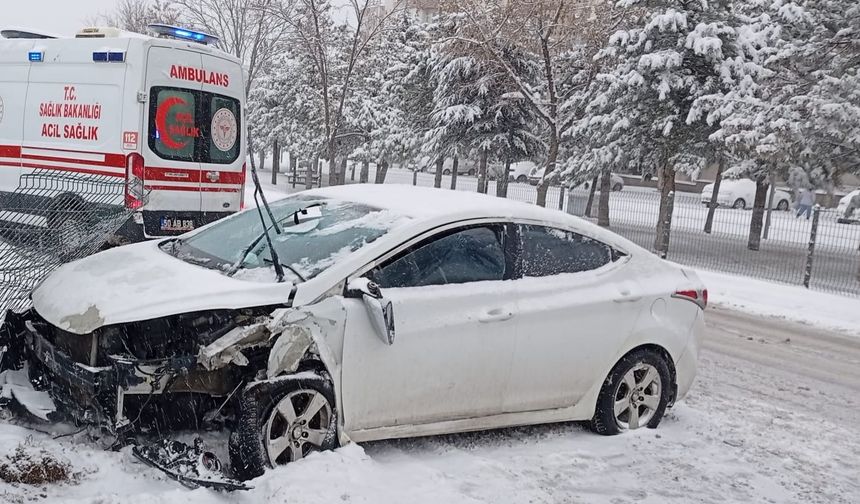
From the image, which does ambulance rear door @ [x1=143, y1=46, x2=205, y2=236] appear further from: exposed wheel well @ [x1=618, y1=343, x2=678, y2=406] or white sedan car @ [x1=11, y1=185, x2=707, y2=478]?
exposed wheel well @ [x1=618, y1=343, x2=678, y2=406]

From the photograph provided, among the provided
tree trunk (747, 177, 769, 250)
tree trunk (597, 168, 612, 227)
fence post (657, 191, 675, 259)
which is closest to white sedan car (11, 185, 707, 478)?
fence post (657, 191, 675, 259)

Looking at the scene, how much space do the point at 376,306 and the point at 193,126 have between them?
645 cm

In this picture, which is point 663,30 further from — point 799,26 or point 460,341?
point 460,341

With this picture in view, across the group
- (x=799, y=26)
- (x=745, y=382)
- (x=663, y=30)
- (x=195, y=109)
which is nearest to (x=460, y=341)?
(x=745, y=382)

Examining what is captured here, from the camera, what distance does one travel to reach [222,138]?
33.5 feet

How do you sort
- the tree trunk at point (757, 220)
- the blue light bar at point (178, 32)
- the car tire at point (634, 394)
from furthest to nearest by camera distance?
the tree trunk at point (757, 220)
the blue light bar at point (178, 32)
the car tire at point (634, 394)

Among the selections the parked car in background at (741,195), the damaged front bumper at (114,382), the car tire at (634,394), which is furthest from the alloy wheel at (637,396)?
the parked car in background at (741,195)

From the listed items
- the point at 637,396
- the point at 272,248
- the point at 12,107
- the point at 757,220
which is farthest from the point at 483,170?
the point at 272,248

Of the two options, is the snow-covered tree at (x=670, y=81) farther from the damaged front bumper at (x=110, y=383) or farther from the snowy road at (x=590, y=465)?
the damaged front bumper at (x=110, y=383)

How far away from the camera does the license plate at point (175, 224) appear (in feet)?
31.9

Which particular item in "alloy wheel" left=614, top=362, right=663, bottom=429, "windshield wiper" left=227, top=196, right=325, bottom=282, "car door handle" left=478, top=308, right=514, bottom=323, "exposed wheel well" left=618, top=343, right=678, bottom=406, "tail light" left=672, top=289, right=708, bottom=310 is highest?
"windshield wiper" left=227, top=196, right=325, bottom=282

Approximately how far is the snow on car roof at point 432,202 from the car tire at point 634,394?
1.14 metres

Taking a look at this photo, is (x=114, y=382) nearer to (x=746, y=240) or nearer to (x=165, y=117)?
(x=165, y=117)

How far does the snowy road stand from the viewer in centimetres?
386
